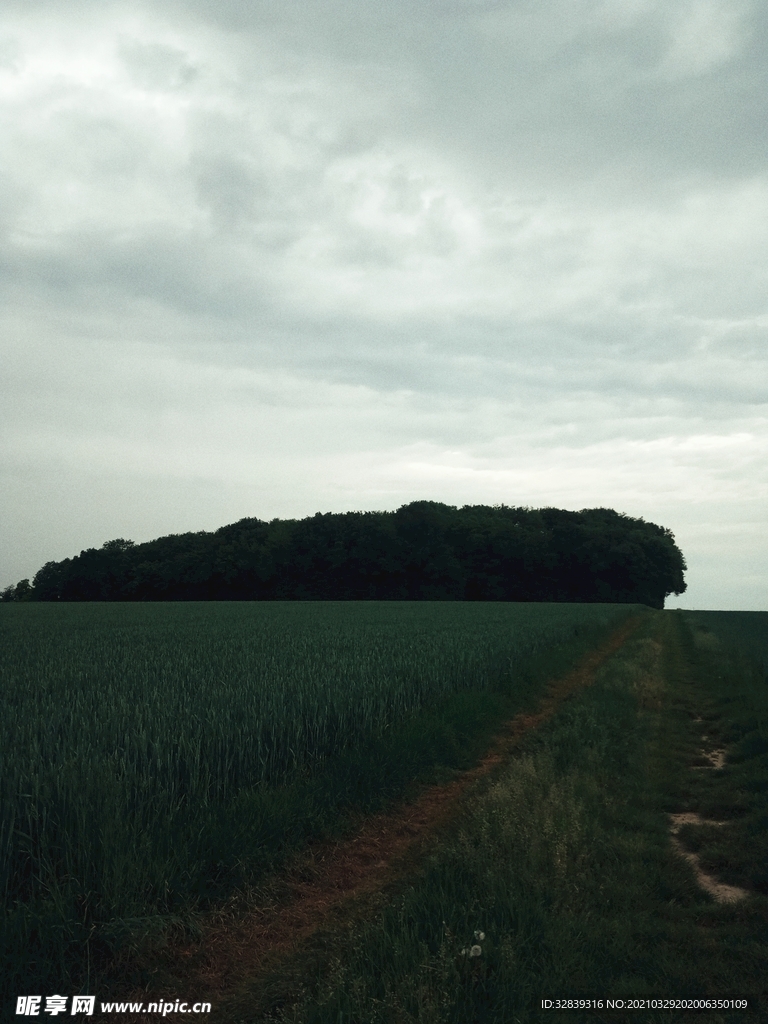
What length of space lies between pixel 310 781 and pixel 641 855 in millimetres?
3301

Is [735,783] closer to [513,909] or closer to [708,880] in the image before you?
[708,880]

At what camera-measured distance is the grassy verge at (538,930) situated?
4.06 m

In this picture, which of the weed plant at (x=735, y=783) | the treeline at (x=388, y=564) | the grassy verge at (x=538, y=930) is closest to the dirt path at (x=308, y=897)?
the grassy verge at (x=538, y=930)

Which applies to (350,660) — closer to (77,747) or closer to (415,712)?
(415,712)

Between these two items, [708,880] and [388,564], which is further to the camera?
[388,564]

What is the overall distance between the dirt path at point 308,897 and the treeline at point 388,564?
313 feet

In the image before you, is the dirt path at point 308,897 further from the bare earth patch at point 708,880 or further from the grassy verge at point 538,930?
the bare earth patch at point 708,880

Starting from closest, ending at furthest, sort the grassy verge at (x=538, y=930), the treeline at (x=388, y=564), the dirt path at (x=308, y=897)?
the grassy verge at (x=538, y=930) < the dirt path at (x=308, y=897) < the treeline at (x=388, y=564)

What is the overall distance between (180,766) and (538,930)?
3.78 metres

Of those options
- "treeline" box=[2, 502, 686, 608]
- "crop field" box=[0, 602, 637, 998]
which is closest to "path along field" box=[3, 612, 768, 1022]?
"crop field" box=[0, 602, 637, 998]

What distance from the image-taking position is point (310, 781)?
7363mm

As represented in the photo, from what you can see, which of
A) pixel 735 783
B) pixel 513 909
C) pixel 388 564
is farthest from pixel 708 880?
pixel 388 564

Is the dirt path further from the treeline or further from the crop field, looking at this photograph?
the treeline

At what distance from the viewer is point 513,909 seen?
4.96 meters
